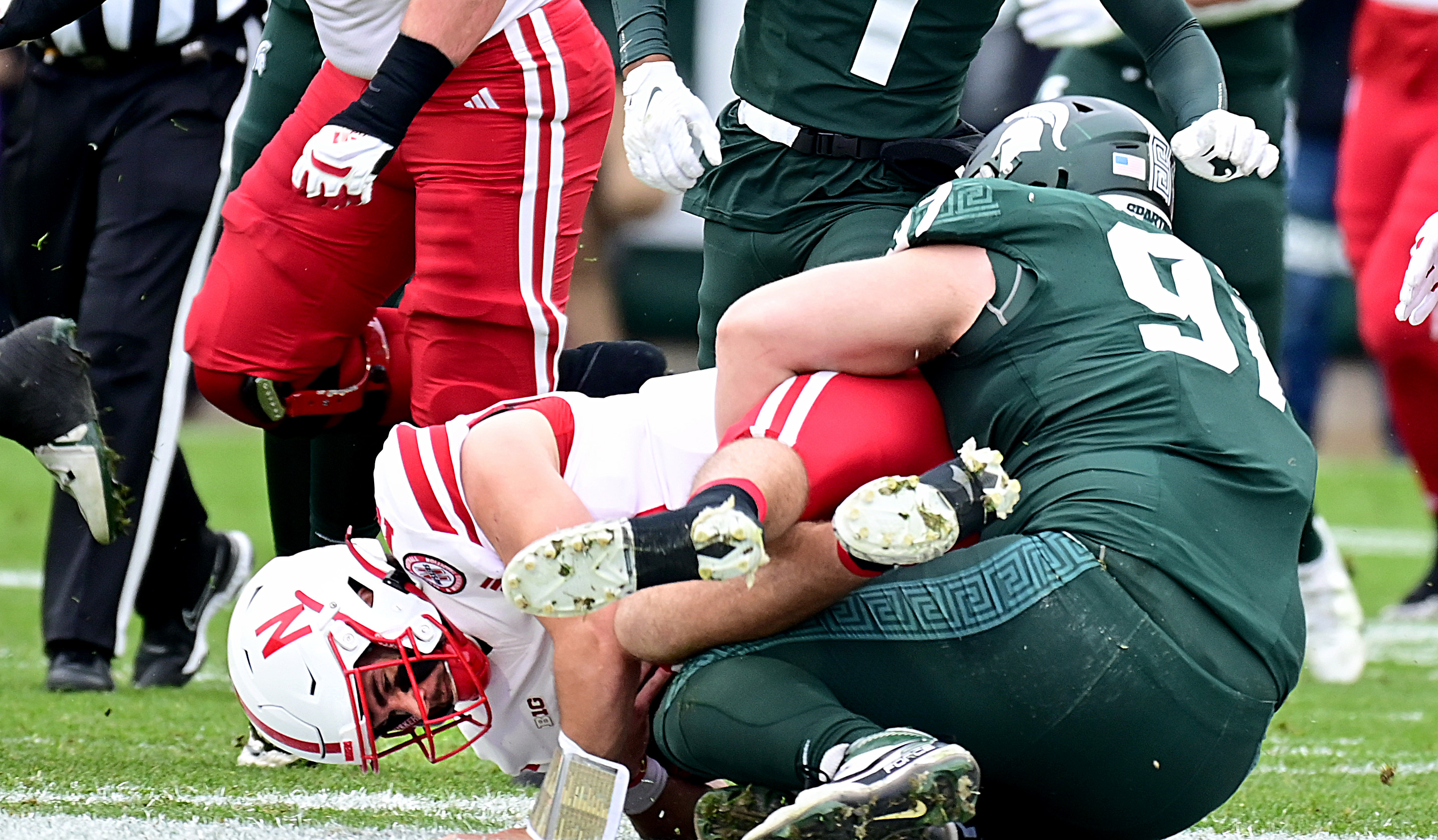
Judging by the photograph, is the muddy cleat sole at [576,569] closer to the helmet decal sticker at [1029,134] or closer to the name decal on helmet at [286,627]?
the name decal on helmet at [286,627]

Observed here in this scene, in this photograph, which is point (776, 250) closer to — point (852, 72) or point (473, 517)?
point (852, 72)

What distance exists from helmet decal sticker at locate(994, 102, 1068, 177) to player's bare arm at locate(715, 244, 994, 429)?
482 mm

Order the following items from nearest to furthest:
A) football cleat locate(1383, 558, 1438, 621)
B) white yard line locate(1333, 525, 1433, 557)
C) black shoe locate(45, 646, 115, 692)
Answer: black shoe locate(45, 646, 115, 692) → football cleat locate(1383, 558, 1438, 621) → white yard line locate(1333, 525, 1433, 557)

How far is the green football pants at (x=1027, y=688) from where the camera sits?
7.38 ft

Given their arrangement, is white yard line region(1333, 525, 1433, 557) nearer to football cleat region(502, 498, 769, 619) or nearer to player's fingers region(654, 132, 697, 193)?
player's fingers region(654, 132, 697, 193)

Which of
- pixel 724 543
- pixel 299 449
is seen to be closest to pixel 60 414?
pixel 299 449

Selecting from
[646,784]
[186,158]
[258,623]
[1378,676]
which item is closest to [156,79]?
[186,158]

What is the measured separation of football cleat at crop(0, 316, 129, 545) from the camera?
313cm

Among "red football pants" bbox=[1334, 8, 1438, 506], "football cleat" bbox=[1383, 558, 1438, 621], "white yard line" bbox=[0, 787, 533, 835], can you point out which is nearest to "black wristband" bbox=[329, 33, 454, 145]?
"white yard line" bbox=[0, 787, 533, 835]

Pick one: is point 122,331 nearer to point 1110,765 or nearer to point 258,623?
point 258,623

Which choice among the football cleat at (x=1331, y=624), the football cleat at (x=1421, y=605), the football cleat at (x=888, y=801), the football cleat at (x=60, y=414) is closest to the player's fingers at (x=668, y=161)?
the football cleat at (x=60, y=414)

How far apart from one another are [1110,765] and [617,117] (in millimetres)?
6014

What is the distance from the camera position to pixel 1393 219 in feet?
17.7

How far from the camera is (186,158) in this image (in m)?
4.10
